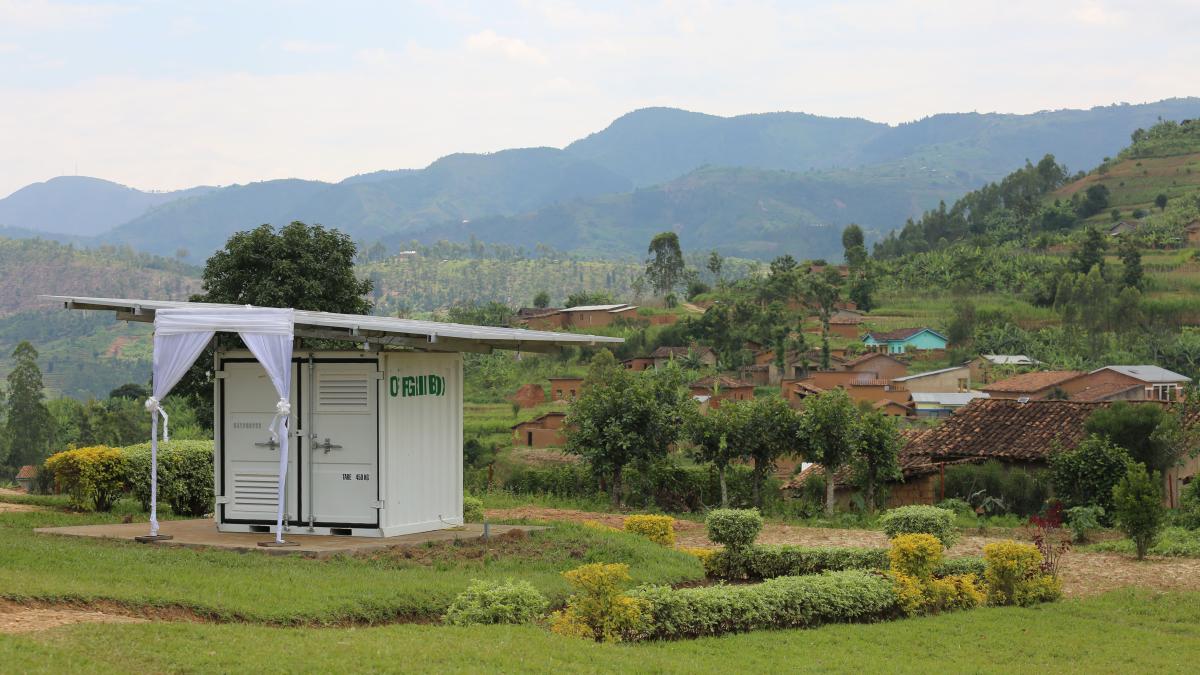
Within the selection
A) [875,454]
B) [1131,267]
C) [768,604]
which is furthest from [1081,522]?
[1131,267]

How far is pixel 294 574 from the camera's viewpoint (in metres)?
10.9

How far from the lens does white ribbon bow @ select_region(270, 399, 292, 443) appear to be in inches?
478

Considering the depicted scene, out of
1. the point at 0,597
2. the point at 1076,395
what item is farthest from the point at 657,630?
the point at 1076,395

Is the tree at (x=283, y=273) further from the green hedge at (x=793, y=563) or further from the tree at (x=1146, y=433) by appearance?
the green hedge at (x=793, y=563)

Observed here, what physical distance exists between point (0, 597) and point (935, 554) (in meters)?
8.40

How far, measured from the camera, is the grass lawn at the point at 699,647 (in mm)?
7645

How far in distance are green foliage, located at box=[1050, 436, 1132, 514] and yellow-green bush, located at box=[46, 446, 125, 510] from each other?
16810 mm

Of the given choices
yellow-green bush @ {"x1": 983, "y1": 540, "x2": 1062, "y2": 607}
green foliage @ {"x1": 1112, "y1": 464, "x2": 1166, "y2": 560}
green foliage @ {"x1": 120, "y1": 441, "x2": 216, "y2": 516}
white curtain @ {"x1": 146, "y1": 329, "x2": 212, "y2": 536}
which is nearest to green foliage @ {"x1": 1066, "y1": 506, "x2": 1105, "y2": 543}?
green foliage @ {"x1": 1112, "y1": 464, "x2": 1166, "y2": 560}

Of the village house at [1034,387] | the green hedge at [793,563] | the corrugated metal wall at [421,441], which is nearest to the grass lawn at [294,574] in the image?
the green hedge at [793,563]

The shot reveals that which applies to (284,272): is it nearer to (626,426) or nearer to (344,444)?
(626,426)

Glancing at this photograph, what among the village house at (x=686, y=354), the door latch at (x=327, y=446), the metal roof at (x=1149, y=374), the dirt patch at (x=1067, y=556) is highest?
the village house at (x=686, y=354)

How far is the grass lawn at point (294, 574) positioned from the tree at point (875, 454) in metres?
10.7

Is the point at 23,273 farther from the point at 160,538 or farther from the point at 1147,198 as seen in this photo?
the point at 160,538

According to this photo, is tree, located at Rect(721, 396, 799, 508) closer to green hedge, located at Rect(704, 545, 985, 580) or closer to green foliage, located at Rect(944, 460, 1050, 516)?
green foliage, located at Rect(944, 460, 1050, 516)
